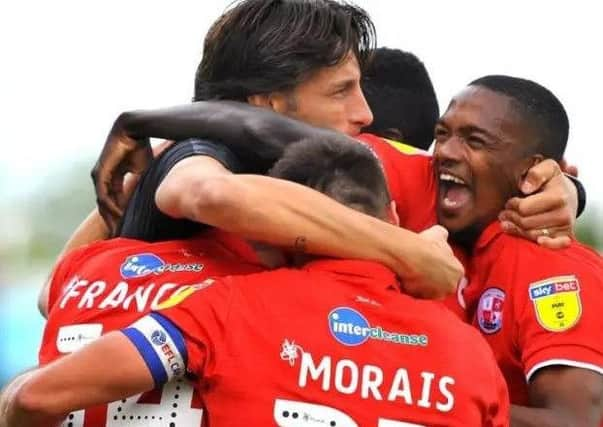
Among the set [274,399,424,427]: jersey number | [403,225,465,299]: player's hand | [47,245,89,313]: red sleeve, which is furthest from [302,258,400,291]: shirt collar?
[47,245,89,313]: red sleeve

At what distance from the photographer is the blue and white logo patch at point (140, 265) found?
4574 mm

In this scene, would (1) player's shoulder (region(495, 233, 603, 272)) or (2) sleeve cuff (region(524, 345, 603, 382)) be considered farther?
(1) player's shoulder (region(495, 233, 603, 272))

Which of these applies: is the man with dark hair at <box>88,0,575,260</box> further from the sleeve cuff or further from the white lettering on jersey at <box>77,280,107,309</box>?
the white lettering on jersey at <box>77,280,107,309</box>

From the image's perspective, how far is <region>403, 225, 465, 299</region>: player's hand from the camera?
180 inches

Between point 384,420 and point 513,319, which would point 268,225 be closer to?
point 384,420

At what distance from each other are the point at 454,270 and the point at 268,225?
0.53 m

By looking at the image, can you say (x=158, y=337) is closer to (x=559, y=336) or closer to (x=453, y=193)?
(x=559, y=336)

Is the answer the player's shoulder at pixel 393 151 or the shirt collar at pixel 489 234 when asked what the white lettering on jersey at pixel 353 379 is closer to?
the shirt collar at pixel 489 234

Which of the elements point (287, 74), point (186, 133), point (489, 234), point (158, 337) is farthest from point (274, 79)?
point (158, 337)

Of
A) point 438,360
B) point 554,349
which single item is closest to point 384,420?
point 438,360

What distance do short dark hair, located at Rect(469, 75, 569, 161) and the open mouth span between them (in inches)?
9.0

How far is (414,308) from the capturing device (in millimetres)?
4391

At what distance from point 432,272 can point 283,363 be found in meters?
0.54

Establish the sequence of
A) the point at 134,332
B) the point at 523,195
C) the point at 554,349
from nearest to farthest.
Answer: the point at 134,332 → the point at 554,349 → the point at 523,195
